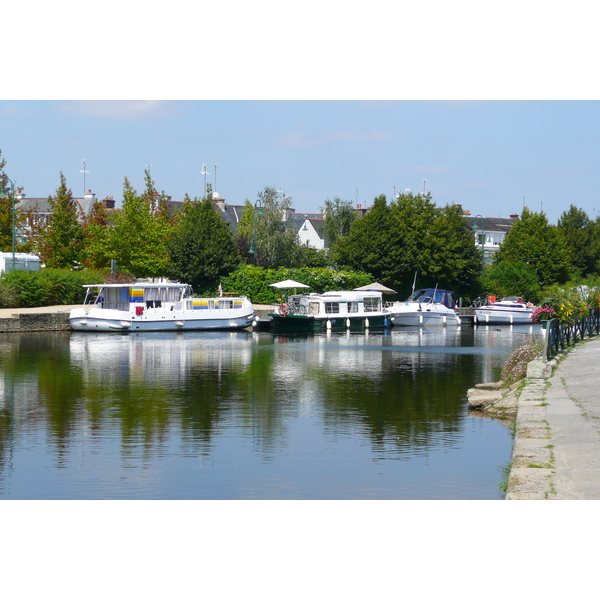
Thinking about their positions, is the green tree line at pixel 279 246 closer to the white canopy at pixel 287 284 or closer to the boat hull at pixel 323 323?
the white canopy at pixel 287 284

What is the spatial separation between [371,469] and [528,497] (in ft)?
13.9

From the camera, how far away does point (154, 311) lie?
48688 millimetres

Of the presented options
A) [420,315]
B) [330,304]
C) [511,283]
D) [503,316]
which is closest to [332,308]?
[330,304]

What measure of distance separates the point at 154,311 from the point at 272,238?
21733 millimetres

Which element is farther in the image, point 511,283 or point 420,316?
point 511,283

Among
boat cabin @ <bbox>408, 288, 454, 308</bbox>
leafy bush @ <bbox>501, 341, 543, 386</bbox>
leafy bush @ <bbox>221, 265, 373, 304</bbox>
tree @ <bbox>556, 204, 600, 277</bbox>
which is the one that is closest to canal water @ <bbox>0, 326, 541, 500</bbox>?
leafy bush @ <bbox>501, 341, 543, 386</bbox>

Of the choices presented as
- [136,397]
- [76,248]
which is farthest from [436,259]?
[136,397]

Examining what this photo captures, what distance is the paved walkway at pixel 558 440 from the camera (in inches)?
426

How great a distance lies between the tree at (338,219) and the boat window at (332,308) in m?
33.9

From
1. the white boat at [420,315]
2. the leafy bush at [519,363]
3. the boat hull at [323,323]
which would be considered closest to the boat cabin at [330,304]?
the boat hull at [323,323]

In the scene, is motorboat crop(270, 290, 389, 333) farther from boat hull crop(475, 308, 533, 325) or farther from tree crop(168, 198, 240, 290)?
boat hull crop(475, 308, 533, 325)

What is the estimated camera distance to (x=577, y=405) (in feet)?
54.3

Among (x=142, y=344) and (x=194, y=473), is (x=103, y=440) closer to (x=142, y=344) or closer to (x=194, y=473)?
(x=194, y=473)

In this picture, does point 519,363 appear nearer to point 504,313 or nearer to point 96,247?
point 504,313
